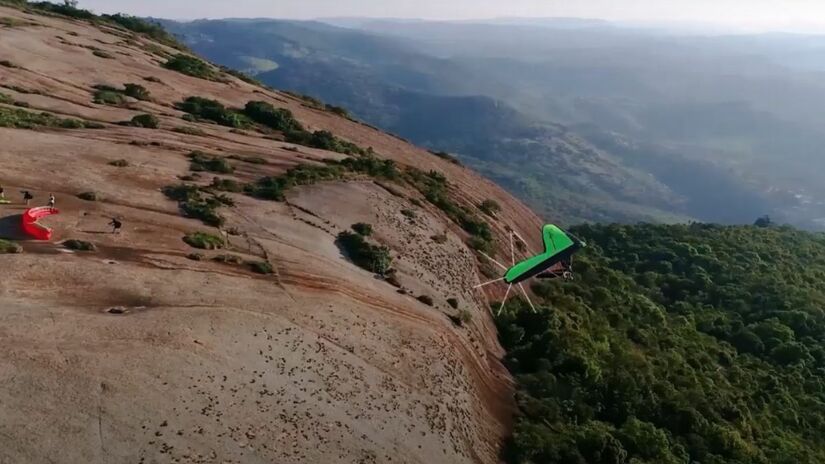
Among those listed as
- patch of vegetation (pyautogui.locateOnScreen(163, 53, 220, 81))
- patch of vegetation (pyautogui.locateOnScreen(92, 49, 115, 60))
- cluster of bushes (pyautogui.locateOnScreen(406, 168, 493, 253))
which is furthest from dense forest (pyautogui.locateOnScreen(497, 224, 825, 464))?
patch of vegetation (pyautogui.locateOnScreen(92, 49, 115, 60))

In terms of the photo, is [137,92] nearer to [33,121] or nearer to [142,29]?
A: [33,121]

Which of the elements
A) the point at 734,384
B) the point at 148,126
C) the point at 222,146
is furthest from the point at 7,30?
the point at 734,384

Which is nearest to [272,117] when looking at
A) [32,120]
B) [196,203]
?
[32,120]

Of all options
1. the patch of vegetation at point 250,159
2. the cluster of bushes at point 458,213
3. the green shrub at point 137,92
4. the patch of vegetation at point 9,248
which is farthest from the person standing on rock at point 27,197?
the cluster of bushes at point 458,213

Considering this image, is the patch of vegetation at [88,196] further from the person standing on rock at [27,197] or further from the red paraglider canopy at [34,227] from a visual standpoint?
the red paraglider canopy at [34,227]

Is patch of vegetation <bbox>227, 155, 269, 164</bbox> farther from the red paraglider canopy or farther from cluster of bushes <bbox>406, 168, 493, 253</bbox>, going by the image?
the red paraglider canopy
